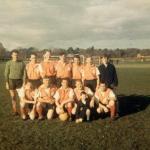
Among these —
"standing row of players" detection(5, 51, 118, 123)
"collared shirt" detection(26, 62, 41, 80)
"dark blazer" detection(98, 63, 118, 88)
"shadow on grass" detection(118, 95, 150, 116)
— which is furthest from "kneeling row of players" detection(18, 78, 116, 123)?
"shadow on grass" detection(118, 95, 150, 116)

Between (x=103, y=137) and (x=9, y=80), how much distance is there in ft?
15.7

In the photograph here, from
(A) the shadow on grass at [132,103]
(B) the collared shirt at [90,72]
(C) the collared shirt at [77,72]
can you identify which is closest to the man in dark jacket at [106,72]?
(B) the collared shirt at [90,72]

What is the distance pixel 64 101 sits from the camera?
12688 millimetres

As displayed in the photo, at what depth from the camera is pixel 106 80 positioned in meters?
14.3

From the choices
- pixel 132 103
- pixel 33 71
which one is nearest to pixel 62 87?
pixel 33 71

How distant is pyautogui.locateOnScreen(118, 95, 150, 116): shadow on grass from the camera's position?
15148 mm

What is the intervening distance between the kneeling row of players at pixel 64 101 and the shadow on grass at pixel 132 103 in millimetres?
1312

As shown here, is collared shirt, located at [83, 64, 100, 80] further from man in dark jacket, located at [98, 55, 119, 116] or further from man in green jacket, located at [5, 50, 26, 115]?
man in green jacket, located at [5, 50, 26, 115]

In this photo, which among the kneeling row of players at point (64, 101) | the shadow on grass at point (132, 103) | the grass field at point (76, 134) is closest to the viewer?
the grass field at point (76, 134)

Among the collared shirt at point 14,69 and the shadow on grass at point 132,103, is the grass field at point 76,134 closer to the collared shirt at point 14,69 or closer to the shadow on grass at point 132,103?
the shadow on grass at point 132,103

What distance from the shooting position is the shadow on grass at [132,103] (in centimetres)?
1515

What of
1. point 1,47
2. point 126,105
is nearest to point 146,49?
point 1,47

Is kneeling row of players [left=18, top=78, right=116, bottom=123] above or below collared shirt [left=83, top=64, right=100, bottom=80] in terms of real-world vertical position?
below

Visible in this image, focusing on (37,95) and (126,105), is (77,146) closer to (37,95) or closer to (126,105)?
(37,95)
